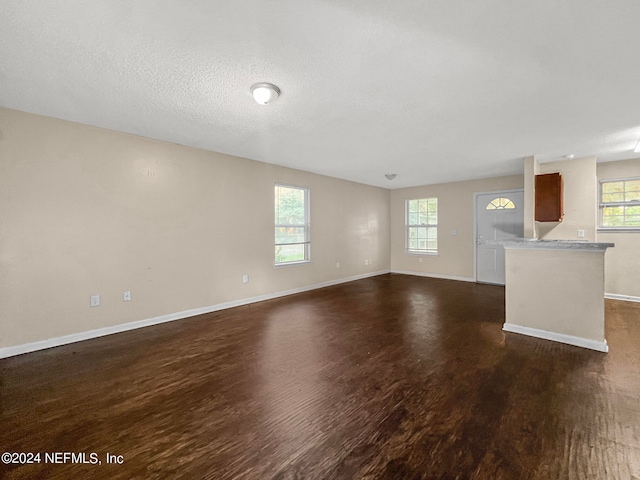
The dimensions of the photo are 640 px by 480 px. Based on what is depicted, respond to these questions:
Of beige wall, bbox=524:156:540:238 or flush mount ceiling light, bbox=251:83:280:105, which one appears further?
beige wall, bbox=524:156:540:238

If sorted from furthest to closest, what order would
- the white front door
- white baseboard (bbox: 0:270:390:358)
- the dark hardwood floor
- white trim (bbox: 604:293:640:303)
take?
the white front door
white trim (bbox: 604:293:640:303)
white baseboard (bbox: 0:270:390:358)
the dark hardwood floor

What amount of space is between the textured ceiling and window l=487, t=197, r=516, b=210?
2444 millimetres

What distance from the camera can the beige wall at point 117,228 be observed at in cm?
284

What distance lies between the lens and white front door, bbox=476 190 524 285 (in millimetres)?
5980

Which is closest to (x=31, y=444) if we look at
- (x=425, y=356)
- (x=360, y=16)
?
(x=425, y=356)

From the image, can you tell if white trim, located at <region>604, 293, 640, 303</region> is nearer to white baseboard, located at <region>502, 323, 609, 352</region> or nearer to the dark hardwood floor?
the dark hardwood floor

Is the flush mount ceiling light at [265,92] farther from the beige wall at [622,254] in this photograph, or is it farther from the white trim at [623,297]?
the white trim at [623,297]

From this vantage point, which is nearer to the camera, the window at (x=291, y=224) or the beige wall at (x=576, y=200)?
the beige wall at (x=576, y=200)

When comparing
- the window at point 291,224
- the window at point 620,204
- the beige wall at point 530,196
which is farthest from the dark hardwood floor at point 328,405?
the window at point 620,204

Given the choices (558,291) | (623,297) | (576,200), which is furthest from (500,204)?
(558,291)

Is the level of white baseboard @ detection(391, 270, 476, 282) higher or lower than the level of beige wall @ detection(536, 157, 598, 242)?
lower

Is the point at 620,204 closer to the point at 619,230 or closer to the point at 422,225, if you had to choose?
the point at 619,230

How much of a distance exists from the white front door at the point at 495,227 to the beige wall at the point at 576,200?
1040 millimetres

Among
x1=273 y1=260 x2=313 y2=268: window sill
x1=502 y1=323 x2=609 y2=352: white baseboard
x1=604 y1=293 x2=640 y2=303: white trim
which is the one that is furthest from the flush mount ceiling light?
x1=604 y1=293 x2=640 y2=303: white trim
